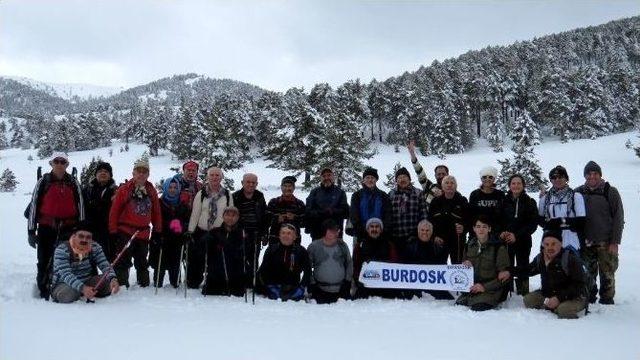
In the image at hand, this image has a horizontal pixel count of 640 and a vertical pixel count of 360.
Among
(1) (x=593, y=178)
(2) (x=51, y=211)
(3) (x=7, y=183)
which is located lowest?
(2) (x=51, y=211)

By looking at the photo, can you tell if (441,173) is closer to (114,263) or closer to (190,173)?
(190,173)

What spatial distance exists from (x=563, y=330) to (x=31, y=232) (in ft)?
24.7

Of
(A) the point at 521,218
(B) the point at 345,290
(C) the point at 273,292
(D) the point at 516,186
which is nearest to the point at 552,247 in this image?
(A) the point at 521,218

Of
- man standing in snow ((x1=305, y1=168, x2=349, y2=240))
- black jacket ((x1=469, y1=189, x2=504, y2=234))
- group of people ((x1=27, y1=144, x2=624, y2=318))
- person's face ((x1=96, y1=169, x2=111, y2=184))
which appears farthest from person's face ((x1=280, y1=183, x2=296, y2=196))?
black jacket ((x1=469, y1=189, x2=504, y2=234))

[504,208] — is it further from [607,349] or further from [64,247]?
[64,247]

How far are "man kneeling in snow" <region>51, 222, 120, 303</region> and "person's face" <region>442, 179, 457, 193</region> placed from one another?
211 inches

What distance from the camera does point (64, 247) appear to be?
6.84 m

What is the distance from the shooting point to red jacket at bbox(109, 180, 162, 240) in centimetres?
754

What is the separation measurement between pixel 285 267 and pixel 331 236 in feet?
2.93

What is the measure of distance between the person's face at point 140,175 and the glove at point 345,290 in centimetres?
365

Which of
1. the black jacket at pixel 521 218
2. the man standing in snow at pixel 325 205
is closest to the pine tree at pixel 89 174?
the man standing in snow at pixel 325 205

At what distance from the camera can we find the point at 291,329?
5852 millimetres

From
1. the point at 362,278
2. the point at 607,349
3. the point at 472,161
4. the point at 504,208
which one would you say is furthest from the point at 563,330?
the point at 472,161

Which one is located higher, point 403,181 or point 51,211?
point 403,181
